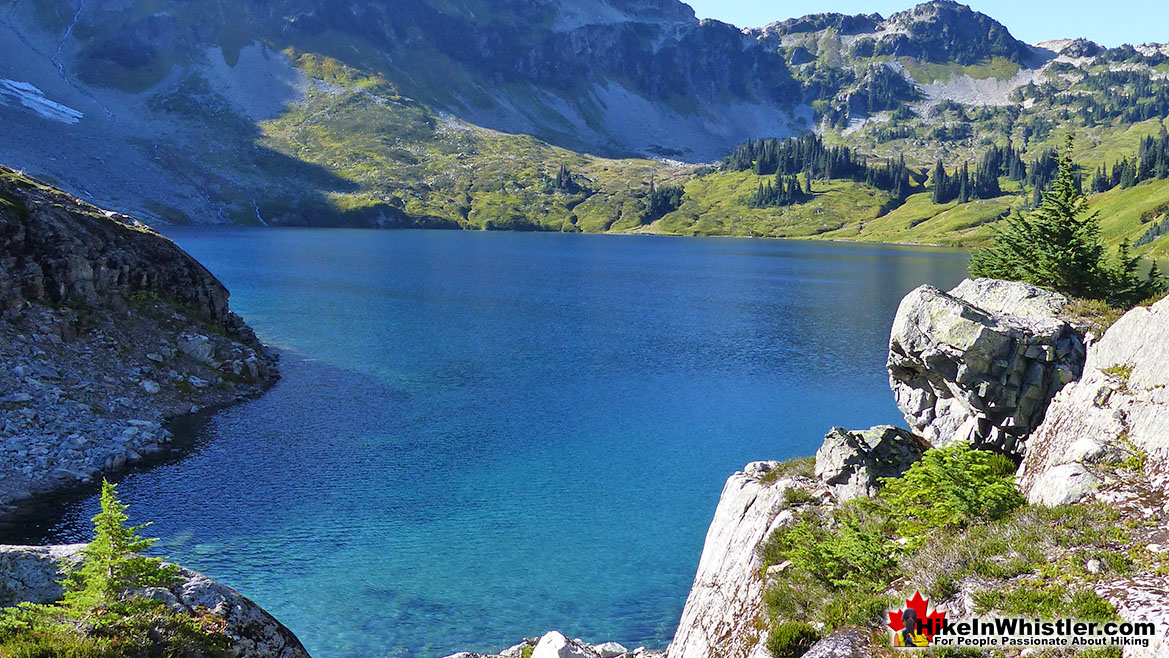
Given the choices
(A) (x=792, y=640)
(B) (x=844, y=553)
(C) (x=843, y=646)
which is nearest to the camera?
(C) (x=843, y=646)

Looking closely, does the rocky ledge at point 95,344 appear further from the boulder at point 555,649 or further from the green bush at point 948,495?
the green bush at point 948,495

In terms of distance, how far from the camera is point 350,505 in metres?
38.1

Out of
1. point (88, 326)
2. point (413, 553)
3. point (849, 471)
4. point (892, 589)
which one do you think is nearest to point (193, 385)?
point (88, 326)

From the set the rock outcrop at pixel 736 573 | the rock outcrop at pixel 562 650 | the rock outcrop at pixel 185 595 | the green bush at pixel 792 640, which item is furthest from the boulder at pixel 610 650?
the rock outcrop at pixel 185 595

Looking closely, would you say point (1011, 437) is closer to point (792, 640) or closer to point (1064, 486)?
point (1064, 486)

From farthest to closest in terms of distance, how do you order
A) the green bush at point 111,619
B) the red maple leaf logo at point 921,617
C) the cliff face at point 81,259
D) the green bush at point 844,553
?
the cliff face at point 81,259 → the green bush at point 844,553 → the red maple leaf logo at point 921,617 → the green bush at point 111,619

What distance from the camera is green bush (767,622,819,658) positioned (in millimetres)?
15672

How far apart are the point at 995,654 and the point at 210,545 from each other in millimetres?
31712

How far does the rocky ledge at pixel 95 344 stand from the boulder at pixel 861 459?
37.5 m

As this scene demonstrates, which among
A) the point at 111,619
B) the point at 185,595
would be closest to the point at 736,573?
the point at 185,595

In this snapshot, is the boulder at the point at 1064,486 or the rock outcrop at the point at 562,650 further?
the rock outcrop at the point at 562,650

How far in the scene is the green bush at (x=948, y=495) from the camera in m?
18.7

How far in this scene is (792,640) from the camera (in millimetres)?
15797

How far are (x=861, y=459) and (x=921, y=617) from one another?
962 cm
